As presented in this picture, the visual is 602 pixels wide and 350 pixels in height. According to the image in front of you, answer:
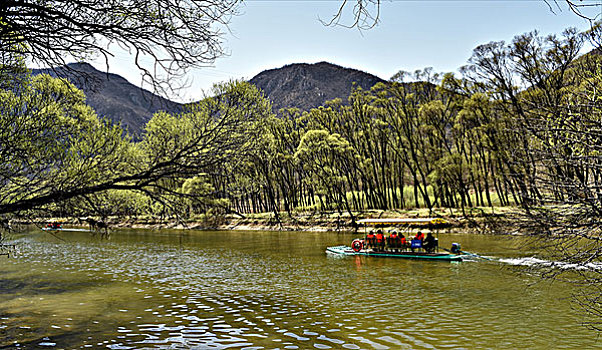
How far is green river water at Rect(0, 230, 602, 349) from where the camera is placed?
10.3 meters

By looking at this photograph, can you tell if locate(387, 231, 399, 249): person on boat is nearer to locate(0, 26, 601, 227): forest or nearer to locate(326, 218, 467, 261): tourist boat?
locate(326, 218, 467, 261): tourist boat

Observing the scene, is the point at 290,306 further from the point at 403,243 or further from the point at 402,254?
the point at 403,243

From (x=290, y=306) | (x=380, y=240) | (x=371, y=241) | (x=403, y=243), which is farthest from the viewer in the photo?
(x=371, y=241)

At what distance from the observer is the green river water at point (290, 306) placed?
33.9 feet

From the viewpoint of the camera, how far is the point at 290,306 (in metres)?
13.7

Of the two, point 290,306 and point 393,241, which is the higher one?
point 393,241

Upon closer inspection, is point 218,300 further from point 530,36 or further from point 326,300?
point 530,36

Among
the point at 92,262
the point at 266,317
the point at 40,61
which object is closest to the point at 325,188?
the point at 92,262

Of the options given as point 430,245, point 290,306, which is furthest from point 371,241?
point 290,306

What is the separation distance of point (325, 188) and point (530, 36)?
2654cm

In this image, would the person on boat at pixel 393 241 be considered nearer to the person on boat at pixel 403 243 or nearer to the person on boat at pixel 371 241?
the person on boat at pixel 403 243

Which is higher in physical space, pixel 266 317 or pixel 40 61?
pixel 40 61

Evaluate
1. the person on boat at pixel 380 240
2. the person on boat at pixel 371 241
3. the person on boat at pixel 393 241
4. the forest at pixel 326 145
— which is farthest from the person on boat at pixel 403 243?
the forest at pixel 326 145

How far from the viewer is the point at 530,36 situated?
34344 mm
